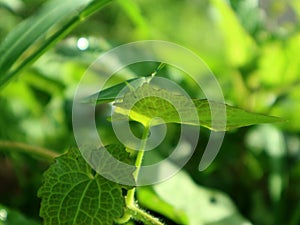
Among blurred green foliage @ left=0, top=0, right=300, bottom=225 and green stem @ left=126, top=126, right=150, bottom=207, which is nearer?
green stem @ left=126, top=126, right=150, bottom=207

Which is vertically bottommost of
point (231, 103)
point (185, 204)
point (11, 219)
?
point (11, 219)

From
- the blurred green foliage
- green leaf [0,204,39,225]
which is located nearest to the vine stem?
green leaf [0,204,39,225]

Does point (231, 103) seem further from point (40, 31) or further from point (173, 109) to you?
point (173, 109)

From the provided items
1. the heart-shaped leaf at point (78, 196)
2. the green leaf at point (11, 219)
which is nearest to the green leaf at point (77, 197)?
the heart-shaped leaf at point (78, 196)

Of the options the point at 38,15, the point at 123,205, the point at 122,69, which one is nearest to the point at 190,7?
the point at 122,69

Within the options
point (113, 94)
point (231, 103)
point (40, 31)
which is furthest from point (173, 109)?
point (231, 103)

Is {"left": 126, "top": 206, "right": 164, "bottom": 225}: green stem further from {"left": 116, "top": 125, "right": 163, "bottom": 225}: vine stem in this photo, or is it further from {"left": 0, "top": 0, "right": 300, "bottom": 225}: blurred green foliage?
{"left": 0, "top": 0, "right": 300, "bottom": 225}: blurred green foliage
